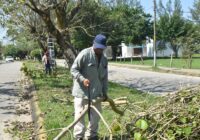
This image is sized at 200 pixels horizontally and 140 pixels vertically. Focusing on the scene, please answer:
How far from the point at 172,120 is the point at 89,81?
1878 millimetres

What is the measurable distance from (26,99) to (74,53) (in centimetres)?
256

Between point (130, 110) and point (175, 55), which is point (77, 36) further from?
point (130, 110)

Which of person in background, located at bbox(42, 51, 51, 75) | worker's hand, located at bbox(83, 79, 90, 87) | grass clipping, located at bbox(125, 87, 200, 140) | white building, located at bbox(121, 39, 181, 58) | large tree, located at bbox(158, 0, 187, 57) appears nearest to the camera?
grass clipping, located at bbox(125, 87, 200, 140)

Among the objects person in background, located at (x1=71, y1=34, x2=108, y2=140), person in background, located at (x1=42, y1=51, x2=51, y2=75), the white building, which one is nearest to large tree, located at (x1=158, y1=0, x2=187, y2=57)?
the white building

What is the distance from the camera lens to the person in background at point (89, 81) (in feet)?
24.5

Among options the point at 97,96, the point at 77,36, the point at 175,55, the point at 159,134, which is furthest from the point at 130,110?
the point at 175,55

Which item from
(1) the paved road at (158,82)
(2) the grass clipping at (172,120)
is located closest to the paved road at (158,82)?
(1) the paved road at (158,82)

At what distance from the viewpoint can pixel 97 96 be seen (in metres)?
7.57

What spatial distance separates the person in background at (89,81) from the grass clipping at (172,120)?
1116 mm

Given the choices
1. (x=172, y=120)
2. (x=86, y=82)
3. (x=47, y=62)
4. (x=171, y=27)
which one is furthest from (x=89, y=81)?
(x=171, y=27)

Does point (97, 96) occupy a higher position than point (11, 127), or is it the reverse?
point (97, 96)

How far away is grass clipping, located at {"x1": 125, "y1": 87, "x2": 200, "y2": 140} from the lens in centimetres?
580

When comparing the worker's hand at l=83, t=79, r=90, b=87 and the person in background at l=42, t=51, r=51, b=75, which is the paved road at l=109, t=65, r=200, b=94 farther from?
the worker's hand at l=83, t=79, r=90, b=87

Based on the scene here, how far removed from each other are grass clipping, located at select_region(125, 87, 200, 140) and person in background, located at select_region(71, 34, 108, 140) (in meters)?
1.12
